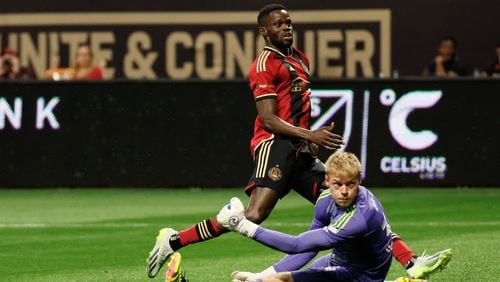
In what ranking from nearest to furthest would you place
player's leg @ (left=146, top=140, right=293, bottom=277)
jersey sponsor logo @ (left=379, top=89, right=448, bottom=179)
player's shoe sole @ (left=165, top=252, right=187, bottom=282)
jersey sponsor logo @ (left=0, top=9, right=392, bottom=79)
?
player's shoe sole @ (left=165, top=252, right=187, bottom=282) → player's leg @ (left=146, top=140, right=293, bottom=277) → jersey sponsor logo @ (left=379, top=89, right=448, bottom=179) → jersey sponsor logo @ (left=0, top=9, right=392, bottom=79)

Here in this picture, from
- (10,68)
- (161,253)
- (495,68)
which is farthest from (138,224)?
(495,68)

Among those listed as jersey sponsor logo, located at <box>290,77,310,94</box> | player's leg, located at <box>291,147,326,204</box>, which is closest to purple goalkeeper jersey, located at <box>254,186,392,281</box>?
player's leg, located at <box>291,147,326,204</box>

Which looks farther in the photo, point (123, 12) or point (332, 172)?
point (123, 12)

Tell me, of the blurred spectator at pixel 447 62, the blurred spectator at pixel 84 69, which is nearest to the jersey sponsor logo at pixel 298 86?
the blurred spectator at pixel 84 69

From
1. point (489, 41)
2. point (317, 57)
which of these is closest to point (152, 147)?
point (317, 57)

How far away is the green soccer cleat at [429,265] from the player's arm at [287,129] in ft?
3.32

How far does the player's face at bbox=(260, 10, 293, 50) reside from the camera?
10453 mm

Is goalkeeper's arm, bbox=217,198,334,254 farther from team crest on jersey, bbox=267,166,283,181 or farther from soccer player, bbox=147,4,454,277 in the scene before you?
team crest on jersey, bbox=267,166,283,181

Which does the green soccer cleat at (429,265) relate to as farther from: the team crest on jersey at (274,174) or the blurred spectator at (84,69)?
the blurred spectator at (84,69)

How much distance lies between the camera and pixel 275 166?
405 inches

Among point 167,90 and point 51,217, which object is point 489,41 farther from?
point 51,217

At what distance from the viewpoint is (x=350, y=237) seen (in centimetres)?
855

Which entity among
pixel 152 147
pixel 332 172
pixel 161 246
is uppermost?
pixel 332 172

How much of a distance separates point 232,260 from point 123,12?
40.7 ft
